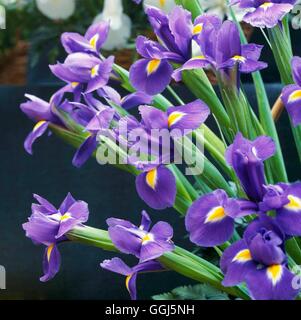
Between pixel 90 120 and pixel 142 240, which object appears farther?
pixel 90 120

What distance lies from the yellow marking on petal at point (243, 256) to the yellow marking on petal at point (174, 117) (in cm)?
13

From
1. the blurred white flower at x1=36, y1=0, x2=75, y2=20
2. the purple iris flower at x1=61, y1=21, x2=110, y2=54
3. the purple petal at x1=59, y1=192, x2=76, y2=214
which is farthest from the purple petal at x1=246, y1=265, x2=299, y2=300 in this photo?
the blurred white flower at x1=36, y1=0, x2=75, y2=20

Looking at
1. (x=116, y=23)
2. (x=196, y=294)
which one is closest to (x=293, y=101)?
(x=196, y=294)

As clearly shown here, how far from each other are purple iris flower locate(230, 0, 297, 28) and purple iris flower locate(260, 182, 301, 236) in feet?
0.53

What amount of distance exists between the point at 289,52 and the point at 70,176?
677mm

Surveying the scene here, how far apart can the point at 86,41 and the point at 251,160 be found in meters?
0.27

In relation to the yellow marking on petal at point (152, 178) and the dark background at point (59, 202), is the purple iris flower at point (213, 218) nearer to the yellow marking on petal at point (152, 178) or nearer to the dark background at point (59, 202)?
the yellow marking on petal at point (152, 178)

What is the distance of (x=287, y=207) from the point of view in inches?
20.8

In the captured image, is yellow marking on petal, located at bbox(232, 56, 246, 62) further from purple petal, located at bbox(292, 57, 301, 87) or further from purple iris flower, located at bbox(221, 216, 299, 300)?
purple iris flower, located at bbox(221, 216, 299, 300)

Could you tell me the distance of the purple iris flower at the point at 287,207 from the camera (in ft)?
1.73

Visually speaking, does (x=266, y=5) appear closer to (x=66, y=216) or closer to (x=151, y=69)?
(x=151, y=69)

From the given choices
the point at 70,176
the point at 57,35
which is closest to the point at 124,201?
the point at 70,176

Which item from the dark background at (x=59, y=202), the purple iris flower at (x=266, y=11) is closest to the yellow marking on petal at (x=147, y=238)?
the purple iris flower at (x=266, y=11)
